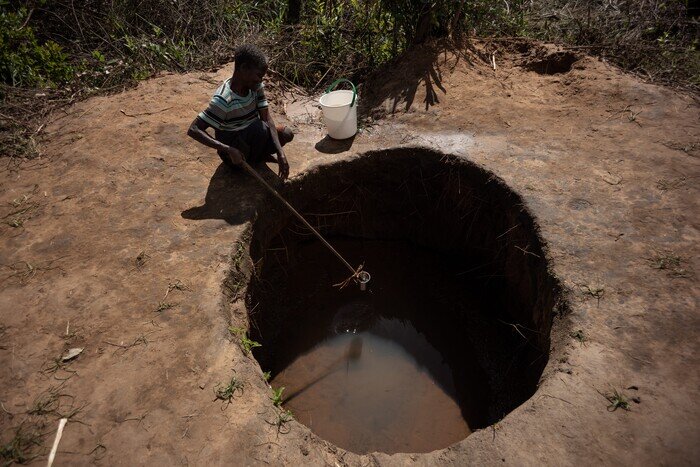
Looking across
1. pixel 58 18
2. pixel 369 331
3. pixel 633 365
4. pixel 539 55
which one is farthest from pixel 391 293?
pixel 58 18

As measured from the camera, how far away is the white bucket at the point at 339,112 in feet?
12.1

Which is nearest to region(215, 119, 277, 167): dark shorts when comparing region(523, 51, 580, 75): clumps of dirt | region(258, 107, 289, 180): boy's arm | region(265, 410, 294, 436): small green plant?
region(258, 107, 289, 180): boy's arm

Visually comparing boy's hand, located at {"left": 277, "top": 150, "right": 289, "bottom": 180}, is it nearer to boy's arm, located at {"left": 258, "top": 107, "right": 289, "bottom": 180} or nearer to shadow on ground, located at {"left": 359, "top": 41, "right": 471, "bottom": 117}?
boy's arm, located at {"left": 258, "top": 107, "right": 289, "bottom": 180}

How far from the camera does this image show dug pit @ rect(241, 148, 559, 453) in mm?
3227

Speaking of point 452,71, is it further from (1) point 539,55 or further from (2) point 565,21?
(2) point 565,21

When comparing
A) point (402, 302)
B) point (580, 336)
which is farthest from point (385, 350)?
point (580, 336)

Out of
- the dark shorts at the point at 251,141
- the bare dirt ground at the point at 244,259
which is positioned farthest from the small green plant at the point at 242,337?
the dark shorts at the point at 251,141

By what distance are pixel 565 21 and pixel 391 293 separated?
3788 millimetres

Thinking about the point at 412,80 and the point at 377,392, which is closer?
the point at 377,392

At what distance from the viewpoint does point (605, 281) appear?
8.45 ft

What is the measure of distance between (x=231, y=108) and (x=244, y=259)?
1.06 metres

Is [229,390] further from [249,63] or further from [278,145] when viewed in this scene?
[249,63]

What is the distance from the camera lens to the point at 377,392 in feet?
11.3

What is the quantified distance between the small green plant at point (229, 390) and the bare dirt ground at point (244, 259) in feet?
0.10
